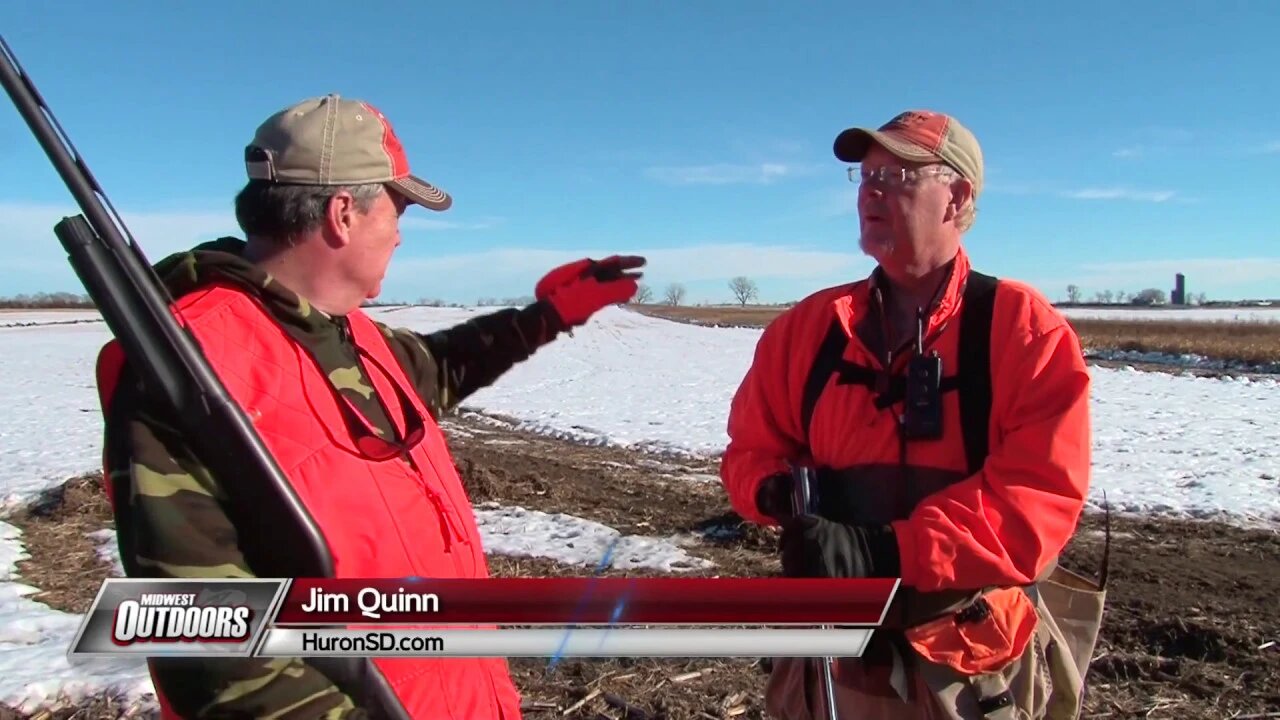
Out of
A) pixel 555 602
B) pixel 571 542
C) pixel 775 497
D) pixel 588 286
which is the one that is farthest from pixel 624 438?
pixel 555 602

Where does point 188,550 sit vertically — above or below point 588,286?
below

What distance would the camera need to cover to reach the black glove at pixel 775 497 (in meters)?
2.39

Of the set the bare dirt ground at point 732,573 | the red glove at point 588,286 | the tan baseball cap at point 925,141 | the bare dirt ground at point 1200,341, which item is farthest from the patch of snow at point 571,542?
the bare dirt ground at point 1200,341

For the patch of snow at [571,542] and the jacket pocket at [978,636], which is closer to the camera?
the jacket pocket at [978,636]

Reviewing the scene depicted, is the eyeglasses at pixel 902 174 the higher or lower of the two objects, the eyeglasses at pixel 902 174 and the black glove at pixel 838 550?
the higher

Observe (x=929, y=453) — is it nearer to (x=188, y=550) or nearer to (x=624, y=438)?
(x=188, y=550)

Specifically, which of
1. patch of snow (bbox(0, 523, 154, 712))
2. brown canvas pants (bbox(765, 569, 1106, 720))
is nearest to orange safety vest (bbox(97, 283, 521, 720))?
brown canvas pants (bbox(765, 569, 1106, 720))

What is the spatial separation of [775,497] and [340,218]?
4.44ft

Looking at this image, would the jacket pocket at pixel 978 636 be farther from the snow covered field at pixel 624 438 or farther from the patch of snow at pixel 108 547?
the patch of snow at pixel 108 547

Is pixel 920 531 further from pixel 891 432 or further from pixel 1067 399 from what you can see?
pixel 1067 399

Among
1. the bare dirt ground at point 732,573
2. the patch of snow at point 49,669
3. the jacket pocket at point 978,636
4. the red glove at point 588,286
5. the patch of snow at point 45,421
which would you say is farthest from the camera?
the patch of snow at point 45,421

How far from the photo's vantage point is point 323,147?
1.87m

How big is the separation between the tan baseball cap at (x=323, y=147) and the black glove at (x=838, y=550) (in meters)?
1.27

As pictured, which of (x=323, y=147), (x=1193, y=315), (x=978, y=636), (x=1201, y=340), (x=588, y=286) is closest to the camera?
(x=323, y=147)
